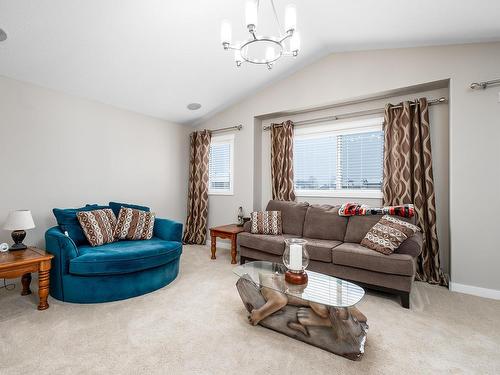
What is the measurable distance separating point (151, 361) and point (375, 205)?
3.16m

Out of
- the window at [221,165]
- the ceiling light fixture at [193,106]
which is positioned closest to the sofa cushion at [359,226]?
the window at [221,165]

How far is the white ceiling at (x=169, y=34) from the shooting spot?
2.30 meters

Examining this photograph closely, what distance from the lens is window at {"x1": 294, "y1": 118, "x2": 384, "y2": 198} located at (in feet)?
11.6

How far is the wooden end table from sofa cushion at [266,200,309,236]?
9.06ft

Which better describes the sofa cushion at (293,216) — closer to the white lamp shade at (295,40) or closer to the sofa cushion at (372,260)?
the sofa cushion at (372,260)

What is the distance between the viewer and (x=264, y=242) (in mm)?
3336

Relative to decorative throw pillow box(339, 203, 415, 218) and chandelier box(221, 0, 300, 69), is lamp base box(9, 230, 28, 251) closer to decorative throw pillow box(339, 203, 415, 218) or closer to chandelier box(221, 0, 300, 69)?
chandelier box(221, 0, 300, 69)

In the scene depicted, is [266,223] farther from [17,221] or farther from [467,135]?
[17,221]

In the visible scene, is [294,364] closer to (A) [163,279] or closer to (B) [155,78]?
(A) [163,279]

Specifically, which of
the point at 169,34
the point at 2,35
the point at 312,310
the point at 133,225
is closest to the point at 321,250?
the point at 312,310

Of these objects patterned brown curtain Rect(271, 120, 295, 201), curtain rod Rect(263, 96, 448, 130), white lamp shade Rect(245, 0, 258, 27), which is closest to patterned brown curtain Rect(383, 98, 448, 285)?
curtain rod Rect(263, 96, 448, 130)

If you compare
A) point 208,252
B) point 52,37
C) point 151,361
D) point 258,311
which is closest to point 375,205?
→ point 258,311

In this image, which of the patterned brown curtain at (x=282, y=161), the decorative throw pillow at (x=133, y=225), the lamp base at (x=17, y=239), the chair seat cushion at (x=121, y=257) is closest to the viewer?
the chair seat cushion at (x=121, y=257)

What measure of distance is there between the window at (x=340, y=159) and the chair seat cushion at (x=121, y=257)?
7.52 feet
